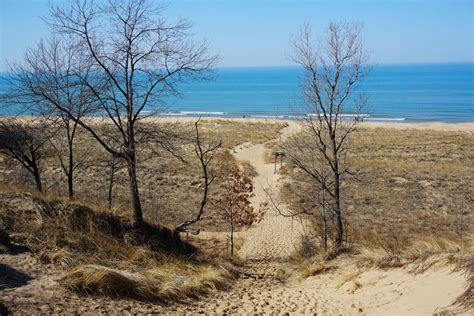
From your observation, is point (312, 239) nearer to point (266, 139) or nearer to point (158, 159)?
→ point (158, 159)

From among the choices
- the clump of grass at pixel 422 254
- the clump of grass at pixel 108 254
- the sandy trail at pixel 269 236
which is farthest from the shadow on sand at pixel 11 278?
the sandy trail at pixel 269 236

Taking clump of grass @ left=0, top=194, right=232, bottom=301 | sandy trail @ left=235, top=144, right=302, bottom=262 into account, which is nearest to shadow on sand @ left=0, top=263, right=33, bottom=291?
clump of grass @ left=0, top=194, right=232, bottom=301

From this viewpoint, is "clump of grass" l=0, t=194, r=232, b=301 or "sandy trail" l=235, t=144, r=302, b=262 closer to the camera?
"clump of grass" l=0, t=194, r=232, b=301

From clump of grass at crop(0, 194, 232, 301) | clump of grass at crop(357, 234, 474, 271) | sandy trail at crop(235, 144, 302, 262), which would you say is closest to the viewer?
clump of grass at crop(0, 194, 232, 301)

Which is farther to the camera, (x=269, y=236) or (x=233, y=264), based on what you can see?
(x=269, y=236)

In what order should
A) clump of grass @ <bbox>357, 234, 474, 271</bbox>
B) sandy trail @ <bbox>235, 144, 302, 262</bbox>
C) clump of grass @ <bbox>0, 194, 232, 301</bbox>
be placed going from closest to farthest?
clump of grass @ <bbox>0, 194, 232, 301</bbox>
clump of grass @ <bbox>357, 234, 474, 271</bbox>
sandy trail @ <bbox>235, 144, 302, 262</bbox>

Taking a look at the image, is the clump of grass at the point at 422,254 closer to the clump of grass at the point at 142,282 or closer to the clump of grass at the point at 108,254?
the clump of grass at the point at 108,254

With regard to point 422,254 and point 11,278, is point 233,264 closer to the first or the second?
point 422,254

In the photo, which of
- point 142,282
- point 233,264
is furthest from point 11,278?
point 233,264

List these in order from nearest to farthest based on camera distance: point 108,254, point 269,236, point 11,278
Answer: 1. point 11,278
2. point 108,254
3. point 269,236

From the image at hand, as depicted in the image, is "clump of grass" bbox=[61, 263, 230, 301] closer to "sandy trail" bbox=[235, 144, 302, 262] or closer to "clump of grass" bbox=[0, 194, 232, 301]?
"clump of grass" bbox=[0, 194, 232, 301]

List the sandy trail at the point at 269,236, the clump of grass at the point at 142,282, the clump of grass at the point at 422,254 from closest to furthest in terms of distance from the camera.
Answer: the clump of grass at the point at 142,282, the clump of grass at the point at 422,254, the sandy trail at the point at 269,236

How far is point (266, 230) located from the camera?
19.4 meters

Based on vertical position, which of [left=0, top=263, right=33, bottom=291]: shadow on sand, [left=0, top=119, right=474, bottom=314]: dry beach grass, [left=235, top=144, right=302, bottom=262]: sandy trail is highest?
[left=0, top=263, right=33, bottom=291]: shadow on sand
